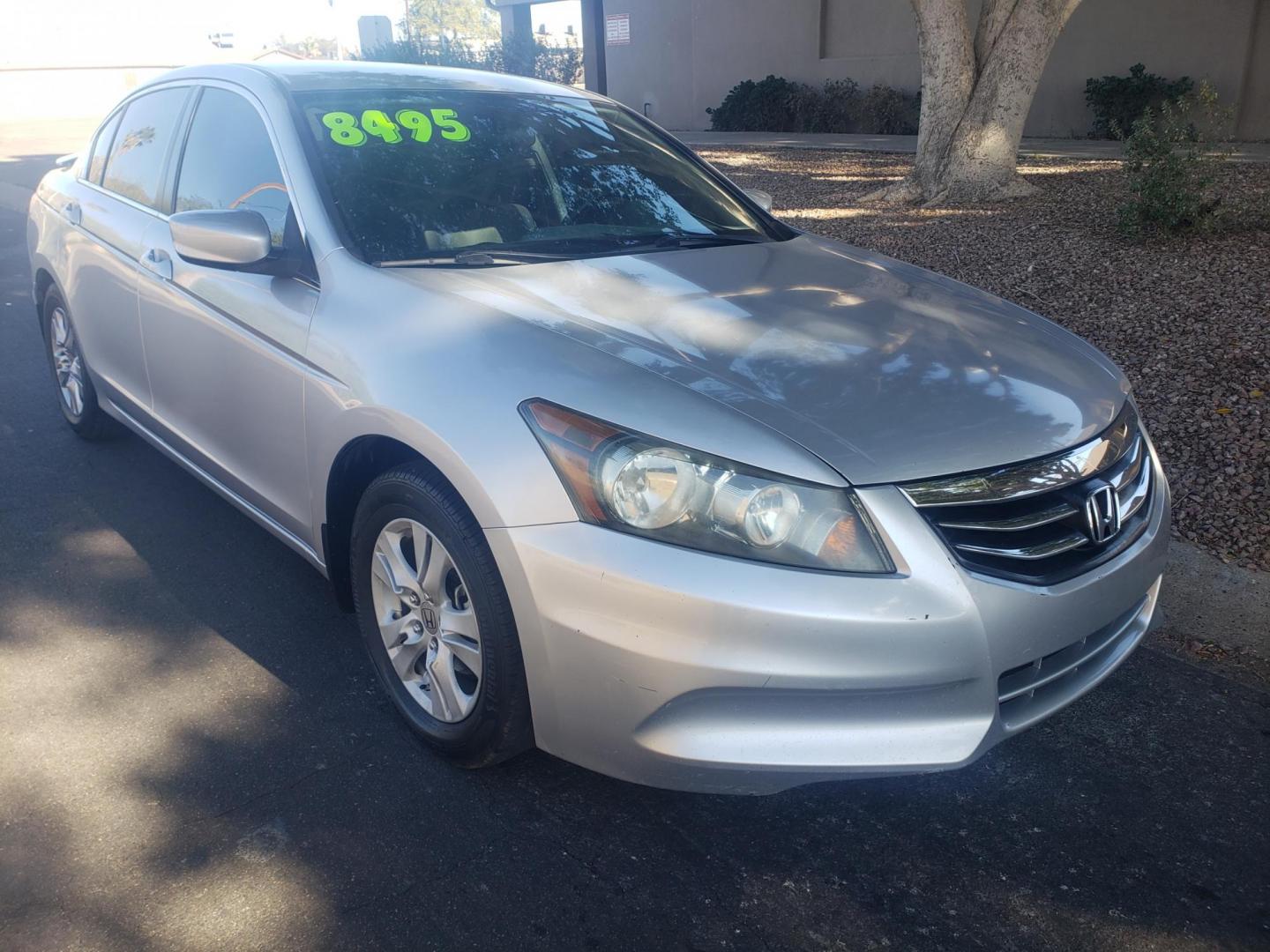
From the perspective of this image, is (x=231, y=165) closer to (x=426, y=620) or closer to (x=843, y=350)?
(x=426, y=620)

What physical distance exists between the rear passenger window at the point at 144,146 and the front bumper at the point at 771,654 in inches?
108

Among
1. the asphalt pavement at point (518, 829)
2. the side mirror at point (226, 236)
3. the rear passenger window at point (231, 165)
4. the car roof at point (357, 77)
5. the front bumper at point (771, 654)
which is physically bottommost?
the asphalt pavement at point (518, 829)

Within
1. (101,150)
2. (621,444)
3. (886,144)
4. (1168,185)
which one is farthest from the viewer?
(886,144)

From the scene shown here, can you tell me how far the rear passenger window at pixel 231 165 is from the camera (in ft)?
11.4

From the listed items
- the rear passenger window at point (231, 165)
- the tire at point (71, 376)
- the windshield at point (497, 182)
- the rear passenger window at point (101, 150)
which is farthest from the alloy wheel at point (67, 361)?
the windshield at point (497, 182)

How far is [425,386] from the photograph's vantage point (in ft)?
8.84

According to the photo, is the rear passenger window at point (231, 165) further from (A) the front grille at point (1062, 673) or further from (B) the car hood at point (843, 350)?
(A) the front grille at point (1062, 673)

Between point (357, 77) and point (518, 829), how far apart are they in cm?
266

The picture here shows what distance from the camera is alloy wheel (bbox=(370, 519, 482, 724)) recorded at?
2.73 metres

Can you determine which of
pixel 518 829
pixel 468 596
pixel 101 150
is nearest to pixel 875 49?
pixel 101 150

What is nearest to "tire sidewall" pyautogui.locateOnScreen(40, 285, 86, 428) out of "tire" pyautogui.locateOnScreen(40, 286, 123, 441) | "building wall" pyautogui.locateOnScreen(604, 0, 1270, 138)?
"tire" pyautogui.locateOnScreen(40, 286, 123, 441)

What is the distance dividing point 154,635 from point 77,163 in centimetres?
279

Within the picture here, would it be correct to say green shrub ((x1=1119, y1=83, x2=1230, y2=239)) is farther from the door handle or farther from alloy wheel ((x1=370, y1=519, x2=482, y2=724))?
alloy wheel ((x1=370, y1=519, x2=482, y2=724))

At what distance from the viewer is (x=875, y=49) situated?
18.9m
